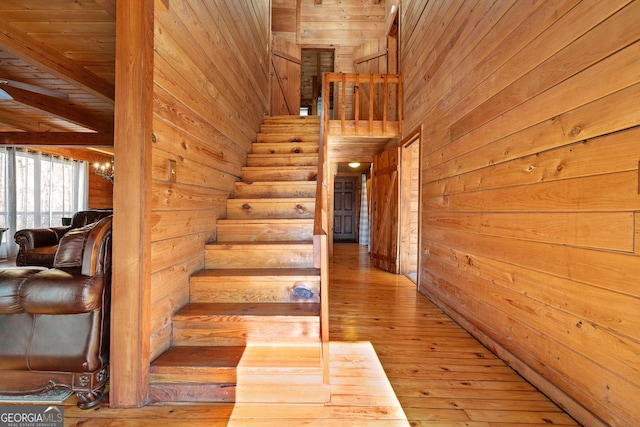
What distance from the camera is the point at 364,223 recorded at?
319 inches

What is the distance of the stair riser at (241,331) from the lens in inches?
68.4

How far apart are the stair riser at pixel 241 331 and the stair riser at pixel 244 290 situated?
247 mm

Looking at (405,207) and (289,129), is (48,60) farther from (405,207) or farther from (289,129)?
(405,207)

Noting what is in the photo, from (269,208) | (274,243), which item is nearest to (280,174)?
(269,208)

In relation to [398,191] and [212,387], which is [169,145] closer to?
[212,387]

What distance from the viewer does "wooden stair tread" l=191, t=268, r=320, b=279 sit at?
200 cm

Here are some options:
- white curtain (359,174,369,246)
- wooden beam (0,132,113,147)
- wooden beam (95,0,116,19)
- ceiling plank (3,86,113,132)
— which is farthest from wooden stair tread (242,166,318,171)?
white curtain (359,174,369,246)

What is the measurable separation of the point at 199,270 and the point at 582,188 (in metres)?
2.39

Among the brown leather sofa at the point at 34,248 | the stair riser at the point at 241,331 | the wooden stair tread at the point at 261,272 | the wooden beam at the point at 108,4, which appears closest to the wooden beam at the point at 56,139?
the brown leather sofa at the point at 34,248

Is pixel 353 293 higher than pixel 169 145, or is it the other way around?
pixel 169 145

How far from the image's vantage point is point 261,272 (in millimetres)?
2088

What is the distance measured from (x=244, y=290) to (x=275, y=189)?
4.09 ft

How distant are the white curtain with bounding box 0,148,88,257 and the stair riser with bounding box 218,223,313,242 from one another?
6.26m

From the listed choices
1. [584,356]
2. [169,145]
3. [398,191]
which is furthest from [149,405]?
[398,191]
